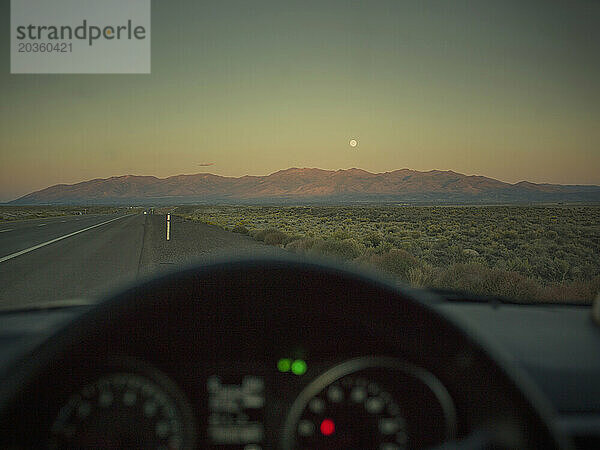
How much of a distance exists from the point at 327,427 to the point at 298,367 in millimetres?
226

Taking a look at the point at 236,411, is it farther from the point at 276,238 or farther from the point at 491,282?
the point at 276,238

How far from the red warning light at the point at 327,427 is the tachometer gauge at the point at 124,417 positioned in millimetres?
399

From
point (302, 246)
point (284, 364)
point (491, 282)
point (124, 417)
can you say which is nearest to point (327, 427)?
point (284, 364)

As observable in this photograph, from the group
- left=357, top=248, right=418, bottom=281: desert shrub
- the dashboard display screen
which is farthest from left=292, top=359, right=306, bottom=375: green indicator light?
left=357, top=248, right=418, bottom=281: desert shrub

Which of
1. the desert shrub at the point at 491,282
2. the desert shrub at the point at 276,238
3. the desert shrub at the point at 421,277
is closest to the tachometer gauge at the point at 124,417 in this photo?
the desert shrub at the point at 491,282

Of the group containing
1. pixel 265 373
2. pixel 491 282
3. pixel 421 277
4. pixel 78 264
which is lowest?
pixel 78 264

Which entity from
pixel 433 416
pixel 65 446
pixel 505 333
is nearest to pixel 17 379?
pixel 65 446

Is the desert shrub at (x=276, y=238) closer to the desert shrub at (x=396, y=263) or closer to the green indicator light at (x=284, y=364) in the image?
the desert shrub at (x=396, y=263)

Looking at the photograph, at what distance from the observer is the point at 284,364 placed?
192 centimetres

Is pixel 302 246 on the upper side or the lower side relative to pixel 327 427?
lower

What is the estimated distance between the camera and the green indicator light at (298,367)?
1.90m

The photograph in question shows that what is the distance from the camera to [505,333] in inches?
128

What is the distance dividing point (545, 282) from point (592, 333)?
11.6m

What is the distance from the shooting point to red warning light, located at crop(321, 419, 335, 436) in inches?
68.9
